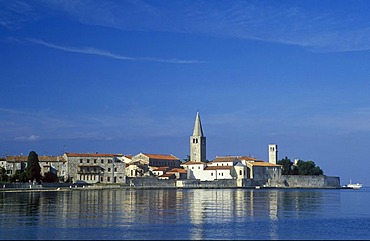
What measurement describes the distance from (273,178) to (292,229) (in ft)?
286

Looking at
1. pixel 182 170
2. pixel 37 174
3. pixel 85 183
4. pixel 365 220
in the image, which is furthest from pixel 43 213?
pixel 182 170

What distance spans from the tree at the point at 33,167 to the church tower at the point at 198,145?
154 feet

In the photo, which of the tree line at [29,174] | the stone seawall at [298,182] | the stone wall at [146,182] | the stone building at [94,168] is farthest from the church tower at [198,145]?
the tree line at [29,174]

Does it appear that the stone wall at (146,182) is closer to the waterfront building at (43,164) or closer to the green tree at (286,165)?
the waterfront building at (43,164)

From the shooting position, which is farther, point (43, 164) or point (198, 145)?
point (198, 145)

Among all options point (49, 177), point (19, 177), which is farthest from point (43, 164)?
point (19, 177)

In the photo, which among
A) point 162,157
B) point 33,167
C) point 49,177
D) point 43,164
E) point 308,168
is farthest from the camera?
point 308,168

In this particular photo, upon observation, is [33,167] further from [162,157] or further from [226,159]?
[226,159]

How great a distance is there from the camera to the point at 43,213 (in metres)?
34.2

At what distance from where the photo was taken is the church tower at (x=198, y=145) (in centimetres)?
12138

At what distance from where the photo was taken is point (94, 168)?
9331 cm

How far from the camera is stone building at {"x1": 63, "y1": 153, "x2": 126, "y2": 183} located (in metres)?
91.8

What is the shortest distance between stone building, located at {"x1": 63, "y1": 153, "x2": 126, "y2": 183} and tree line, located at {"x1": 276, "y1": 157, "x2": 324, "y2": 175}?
41.0m

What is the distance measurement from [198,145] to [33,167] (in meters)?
49.2
